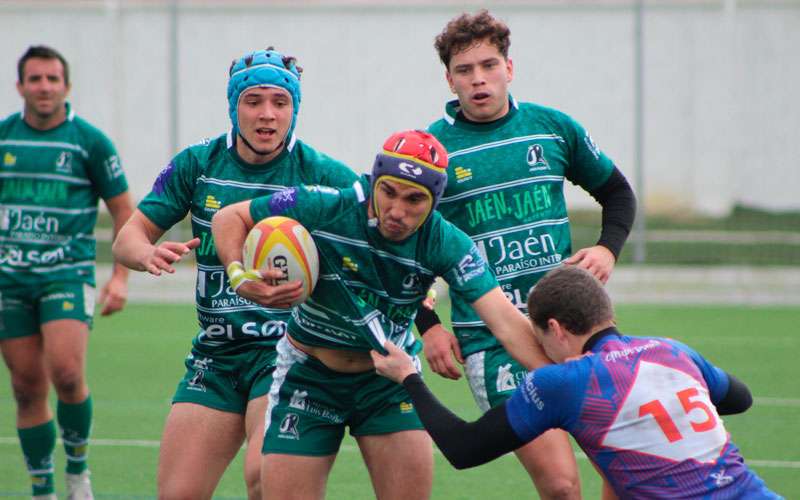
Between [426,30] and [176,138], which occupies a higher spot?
[426,30]

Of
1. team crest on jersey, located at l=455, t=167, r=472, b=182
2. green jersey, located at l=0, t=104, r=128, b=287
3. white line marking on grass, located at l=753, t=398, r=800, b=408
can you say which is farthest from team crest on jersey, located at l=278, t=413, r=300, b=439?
white line marking on grass, located at l=753, t=398, r=800, b=408

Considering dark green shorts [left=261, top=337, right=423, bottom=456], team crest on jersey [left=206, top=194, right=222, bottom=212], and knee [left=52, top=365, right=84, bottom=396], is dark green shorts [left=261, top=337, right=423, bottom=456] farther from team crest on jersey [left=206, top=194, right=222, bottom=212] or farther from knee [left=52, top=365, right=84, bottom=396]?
knee [left=52, top=365, right=84, bottom=396]

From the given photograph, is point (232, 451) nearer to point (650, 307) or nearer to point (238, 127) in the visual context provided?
point (238, 127)

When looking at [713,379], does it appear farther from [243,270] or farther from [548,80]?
[548,80]

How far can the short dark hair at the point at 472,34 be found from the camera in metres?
5.26

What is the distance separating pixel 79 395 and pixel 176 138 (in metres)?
10.9

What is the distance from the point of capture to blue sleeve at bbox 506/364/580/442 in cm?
380

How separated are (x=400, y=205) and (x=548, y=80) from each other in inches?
601

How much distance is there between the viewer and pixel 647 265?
17609 mm

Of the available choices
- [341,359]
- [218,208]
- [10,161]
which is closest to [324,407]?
[341,359]

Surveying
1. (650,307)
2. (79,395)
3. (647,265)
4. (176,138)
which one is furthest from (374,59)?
(79,395)

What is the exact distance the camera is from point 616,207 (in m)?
5.54

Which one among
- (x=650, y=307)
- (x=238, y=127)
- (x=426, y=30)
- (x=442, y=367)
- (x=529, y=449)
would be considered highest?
(x=426, y=30)

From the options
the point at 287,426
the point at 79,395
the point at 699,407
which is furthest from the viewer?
the point at 79,395
